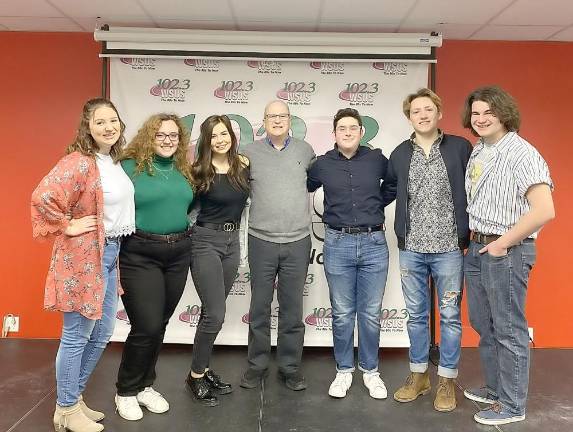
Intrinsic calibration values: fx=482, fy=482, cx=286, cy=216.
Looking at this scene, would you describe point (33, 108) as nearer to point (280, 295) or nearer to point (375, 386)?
point (280, 295)

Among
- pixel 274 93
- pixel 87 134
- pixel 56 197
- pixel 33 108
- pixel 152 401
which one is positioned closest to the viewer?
pixel 56 197

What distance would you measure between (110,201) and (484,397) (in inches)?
93.6

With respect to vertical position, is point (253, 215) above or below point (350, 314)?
above

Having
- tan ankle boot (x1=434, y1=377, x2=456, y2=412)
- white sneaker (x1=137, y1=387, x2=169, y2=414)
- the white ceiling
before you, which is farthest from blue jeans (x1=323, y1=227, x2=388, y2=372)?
the white ceiling

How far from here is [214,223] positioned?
108 inches

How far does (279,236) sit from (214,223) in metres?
0.40

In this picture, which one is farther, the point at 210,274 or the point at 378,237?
the point at 378,237

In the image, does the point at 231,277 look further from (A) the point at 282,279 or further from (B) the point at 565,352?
(B) the point at 565,352

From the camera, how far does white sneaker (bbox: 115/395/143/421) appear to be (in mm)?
2578

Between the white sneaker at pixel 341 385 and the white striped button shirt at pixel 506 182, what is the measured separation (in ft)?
3.94

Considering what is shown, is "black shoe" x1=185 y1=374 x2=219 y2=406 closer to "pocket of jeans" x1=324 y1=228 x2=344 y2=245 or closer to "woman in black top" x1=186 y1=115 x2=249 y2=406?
"woman in black top" x1=186 y1=115 x2=249 y2=406

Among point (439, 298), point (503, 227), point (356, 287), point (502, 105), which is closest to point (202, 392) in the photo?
point (356, 287)

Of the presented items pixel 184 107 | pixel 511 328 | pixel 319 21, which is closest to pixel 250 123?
pixel 184 107

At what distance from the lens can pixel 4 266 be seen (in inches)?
152
